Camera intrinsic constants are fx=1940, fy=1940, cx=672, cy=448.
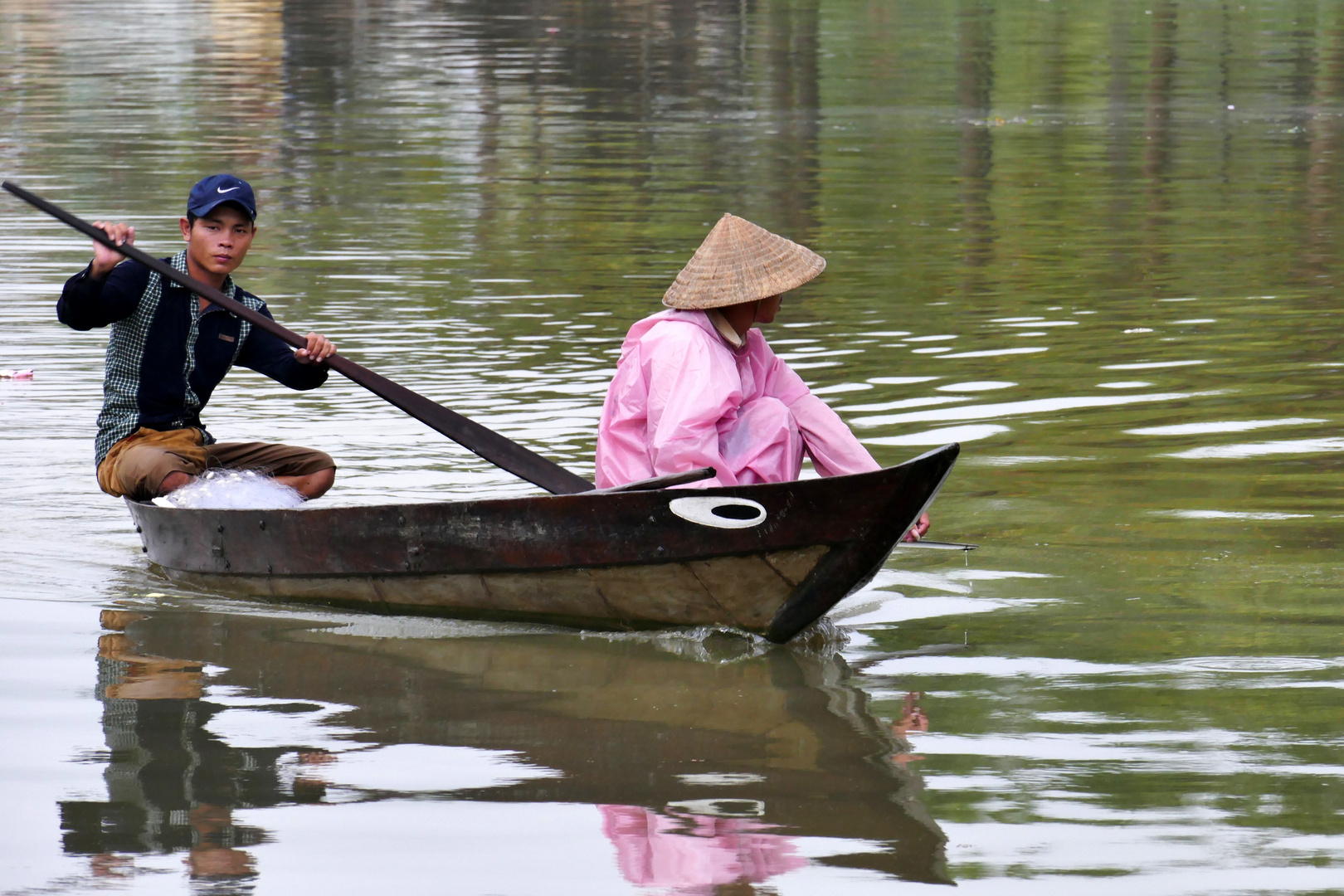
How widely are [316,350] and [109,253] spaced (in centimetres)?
69

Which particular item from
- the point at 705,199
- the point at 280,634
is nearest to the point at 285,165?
the point at 705,199

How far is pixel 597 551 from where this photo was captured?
530 centimetres

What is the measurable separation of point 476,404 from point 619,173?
861 cm

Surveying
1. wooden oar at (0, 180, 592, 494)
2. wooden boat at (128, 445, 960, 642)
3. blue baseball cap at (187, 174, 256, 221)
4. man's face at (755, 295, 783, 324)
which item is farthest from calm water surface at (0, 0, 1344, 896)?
blue baseball cap at (187, 174, 256, 221)

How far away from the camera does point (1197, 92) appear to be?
23.0 m

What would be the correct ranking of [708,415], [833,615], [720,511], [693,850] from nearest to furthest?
1. [693,850]
2. [720,511]
3. [708,415]
4. [833,615]

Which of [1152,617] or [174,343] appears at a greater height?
[174,343]

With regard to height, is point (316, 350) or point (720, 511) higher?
point (316, 350)

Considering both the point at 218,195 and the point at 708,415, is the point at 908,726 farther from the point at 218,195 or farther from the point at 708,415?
the point at 218,195

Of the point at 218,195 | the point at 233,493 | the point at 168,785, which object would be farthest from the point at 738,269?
the point at 168,785

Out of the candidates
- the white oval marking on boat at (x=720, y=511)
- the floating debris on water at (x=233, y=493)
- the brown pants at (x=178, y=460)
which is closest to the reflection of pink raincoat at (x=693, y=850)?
the white oval marking on boat at (x=720, y=511)

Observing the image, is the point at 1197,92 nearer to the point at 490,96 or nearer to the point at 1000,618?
the point at 490,96

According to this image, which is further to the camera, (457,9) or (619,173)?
(457,9)

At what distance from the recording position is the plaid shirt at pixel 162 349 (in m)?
6.07
